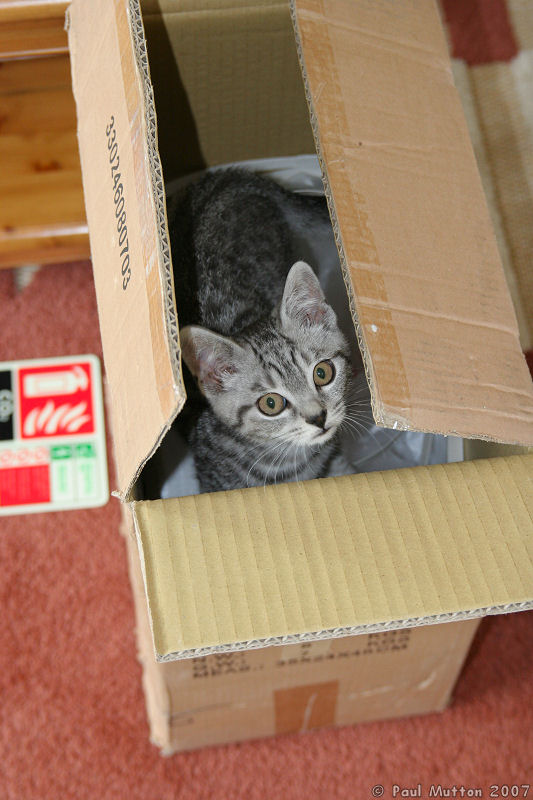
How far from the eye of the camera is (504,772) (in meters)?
1.40

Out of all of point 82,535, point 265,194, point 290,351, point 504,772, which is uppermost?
point 265,194

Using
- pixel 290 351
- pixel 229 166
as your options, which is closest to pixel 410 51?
pixel 290 351

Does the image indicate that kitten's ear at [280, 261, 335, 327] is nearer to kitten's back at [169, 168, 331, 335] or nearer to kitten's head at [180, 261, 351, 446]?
kitten's head at [180, 261, 351, 446]

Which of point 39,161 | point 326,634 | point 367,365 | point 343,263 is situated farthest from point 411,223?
point 39,161

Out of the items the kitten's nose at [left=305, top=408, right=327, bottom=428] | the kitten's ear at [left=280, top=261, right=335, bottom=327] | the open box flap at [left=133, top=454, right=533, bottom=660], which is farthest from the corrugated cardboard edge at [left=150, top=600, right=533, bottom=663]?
the kitten's ear at [left=280, top=261, right=335, bottom=327]

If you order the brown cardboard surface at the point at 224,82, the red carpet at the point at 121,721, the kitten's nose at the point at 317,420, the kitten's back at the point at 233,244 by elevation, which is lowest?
the red carpet at the point at 121,721

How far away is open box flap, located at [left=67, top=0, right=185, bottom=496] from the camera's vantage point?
0.73m

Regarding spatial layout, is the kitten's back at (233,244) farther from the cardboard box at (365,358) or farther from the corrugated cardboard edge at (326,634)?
the corrugated cardboard edge at (326,634)

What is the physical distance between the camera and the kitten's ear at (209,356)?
0.98m

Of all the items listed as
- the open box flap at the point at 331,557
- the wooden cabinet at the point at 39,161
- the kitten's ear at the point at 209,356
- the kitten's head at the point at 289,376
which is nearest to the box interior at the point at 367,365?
the open box flap at the point at 331,557

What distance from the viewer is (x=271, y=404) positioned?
1122mm

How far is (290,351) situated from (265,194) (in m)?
0.43

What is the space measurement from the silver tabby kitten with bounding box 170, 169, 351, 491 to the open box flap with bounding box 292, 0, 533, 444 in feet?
0.65

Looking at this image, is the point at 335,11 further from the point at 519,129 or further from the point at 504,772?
the point at 504,772
